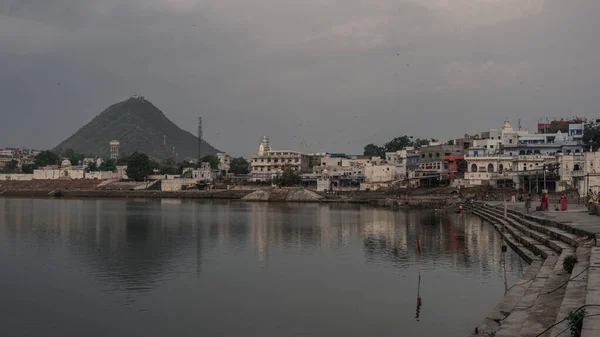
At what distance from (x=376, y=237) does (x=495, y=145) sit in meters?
49.2

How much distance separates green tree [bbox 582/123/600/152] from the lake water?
39.7 metres

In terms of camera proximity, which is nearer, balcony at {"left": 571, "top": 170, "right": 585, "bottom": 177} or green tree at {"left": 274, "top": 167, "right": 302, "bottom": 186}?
balcony at {"left": 571, "top": 170, "right": 585, "bottom": 177}

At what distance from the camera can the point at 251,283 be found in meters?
19.3

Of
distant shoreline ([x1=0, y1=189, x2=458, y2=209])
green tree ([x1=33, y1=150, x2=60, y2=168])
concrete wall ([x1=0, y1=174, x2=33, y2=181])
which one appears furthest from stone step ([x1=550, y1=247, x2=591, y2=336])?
green tree ([x1=33, y1=150, x2=60, y2=168])

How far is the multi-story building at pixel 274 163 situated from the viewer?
10269 centimetres

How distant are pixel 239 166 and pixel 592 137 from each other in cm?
7108

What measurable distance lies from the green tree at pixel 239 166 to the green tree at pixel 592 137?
63199 mm

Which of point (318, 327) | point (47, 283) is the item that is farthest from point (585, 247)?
point (47, 283)

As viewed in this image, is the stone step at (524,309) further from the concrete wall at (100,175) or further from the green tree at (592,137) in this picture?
the concrete wall at (100,175)

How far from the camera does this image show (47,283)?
761 inches

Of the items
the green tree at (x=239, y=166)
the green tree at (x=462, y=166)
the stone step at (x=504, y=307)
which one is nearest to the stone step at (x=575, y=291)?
the stone step at (x=504, y=307)

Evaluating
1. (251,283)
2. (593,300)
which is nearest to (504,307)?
(593,300)

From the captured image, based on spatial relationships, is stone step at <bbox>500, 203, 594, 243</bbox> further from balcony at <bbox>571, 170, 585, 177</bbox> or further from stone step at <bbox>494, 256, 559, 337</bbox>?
balcony at <bbox>571, 170, 585, 177</bbox>

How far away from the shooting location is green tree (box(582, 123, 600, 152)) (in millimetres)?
67250
